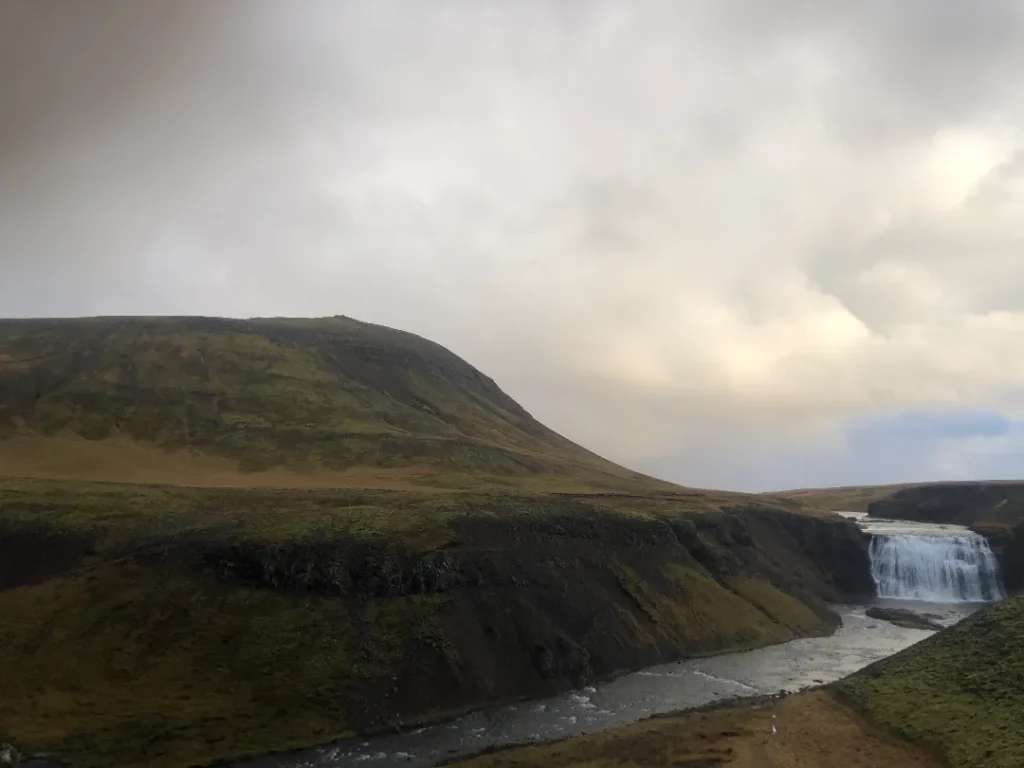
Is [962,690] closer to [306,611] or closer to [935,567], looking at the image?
[306,611]

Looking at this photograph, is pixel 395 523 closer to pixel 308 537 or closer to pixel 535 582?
pixel 308 537

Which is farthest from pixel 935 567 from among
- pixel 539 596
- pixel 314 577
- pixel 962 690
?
pixel 314 577

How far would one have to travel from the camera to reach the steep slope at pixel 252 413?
8638 cm

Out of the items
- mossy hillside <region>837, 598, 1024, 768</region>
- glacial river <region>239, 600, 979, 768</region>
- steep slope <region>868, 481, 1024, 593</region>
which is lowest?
glacial river <region>239, 600, 979, 768</region>

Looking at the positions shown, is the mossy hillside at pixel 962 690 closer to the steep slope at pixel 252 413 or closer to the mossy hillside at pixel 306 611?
the mossy hillside at pixel 306 611

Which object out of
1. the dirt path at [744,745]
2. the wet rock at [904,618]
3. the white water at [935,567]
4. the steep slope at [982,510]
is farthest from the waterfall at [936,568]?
the dirt path at [744,745]

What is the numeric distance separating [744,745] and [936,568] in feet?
245

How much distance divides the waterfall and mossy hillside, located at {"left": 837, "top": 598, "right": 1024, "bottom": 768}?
182ft

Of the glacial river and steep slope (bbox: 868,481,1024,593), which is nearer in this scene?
the glacial river

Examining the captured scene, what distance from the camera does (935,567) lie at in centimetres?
9381

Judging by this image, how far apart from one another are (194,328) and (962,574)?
119 metres

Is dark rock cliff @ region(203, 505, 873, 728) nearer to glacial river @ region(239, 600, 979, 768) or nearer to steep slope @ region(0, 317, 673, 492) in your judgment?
glacial river @ region(239, 600, 979, 768)

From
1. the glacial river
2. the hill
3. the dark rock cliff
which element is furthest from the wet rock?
the hill

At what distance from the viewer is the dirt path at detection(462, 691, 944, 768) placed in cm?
3034
